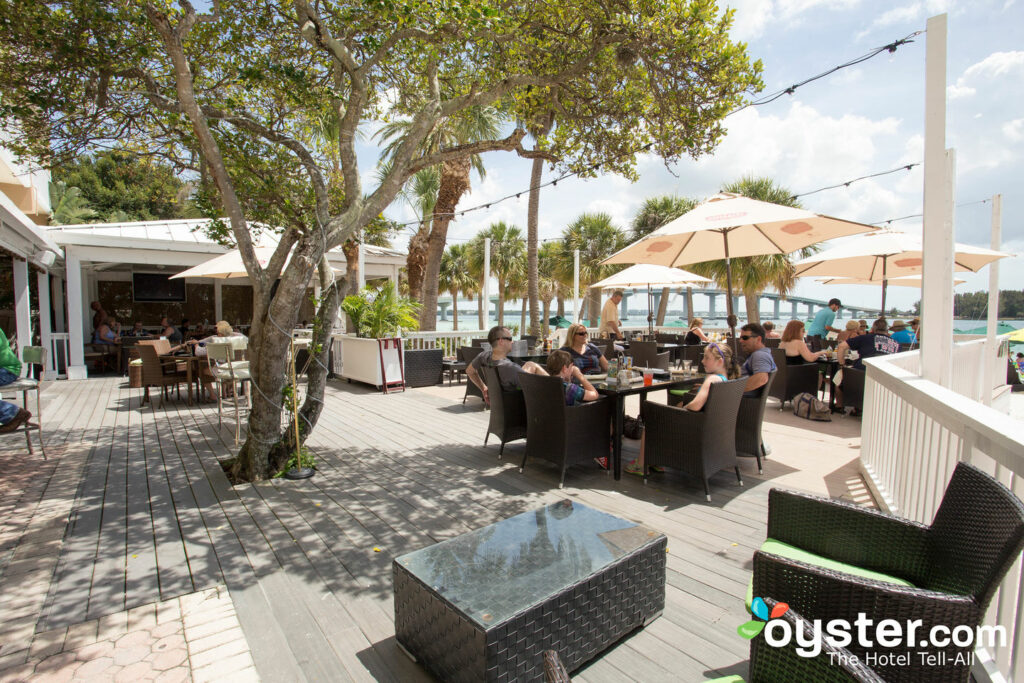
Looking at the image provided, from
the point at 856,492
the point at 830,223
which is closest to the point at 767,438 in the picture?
the point at 856,492

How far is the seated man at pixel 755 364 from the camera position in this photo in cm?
430

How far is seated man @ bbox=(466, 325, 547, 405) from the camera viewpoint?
190 inches

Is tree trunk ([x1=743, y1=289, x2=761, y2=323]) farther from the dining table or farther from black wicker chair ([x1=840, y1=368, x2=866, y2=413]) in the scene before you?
the dining table

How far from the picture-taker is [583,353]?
555cm

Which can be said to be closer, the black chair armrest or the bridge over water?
the black chair armrest

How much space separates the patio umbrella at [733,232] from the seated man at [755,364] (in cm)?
81

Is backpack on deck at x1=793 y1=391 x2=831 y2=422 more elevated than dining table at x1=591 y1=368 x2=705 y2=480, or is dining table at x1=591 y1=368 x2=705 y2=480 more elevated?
dining table at x1=591 y1=368 x2=705 y2=480

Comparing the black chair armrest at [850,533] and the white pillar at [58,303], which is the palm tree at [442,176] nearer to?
the white pillar at [58,303]

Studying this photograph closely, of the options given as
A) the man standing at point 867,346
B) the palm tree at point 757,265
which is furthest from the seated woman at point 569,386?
the palm tree at point 757,265

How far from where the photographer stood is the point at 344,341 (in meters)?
10.1

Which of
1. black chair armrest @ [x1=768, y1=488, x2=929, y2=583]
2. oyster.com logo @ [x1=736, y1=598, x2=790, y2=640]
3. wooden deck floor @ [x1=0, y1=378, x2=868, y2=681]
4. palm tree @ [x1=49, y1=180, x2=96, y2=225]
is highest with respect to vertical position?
palm tree @ [x1=49, y1=180, x2=96, y2=225]

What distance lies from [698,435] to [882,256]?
6844 millimetres

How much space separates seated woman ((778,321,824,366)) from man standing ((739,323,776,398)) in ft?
8.07

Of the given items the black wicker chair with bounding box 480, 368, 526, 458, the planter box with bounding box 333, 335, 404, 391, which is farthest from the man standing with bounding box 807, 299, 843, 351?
the planter box with bounding box 333, 335, 404, 391
